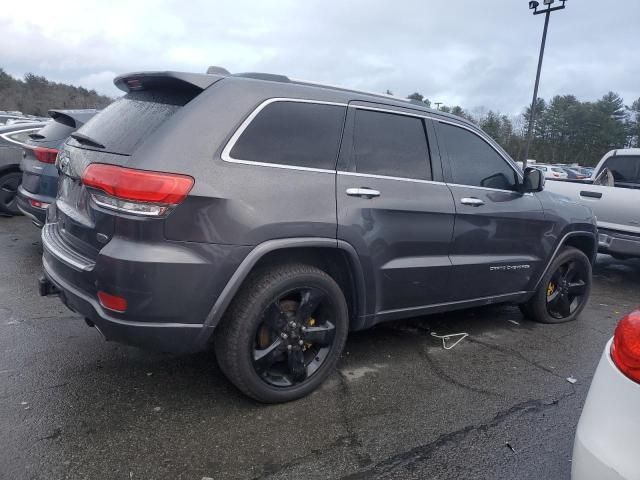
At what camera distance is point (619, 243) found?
631 centimetres

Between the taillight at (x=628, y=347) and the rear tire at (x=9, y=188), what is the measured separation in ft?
26.2

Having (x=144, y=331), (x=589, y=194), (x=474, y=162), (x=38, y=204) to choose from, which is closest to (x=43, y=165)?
(x=38, y=204)

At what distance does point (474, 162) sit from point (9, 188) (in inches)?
274

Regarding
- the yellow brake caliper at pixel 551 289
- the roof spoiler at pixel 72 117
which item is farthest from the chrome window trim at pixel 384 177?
the roof spoiler at pixel 72 117

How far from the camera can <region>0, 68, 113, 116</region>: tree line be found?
55281mm

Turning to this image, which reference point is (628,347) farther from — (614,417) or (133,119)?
(133,119)

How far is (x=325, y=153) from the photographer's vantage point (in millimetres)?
3082

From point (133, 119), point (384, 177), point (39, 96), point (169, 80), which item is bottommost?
point (384, 177)

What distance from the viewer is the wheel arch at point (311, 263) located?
2670 mm

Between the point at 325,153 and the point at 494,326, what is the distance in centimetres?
271

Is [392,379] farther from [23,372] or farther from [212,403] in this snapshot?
[23,372]

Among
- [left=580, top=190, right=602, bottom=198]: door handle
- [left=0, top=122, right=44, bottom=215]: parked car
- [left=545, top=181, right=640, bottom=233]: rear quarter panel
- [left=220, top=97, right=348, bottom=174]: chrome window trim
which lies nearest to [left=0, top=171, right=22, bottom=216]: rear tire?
[left=0, top=122, right=44, bottom=215]: parked car

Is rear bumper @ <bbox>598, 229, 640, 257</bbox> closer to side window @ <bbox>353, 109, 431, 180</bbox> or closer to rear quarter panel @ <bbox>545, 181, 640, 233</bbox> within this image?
rear quarter panel @ <bbox>545, 181, 640, 233</bbox>

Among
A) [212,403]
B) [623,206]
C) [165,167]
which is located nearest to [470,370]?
[212,403]
